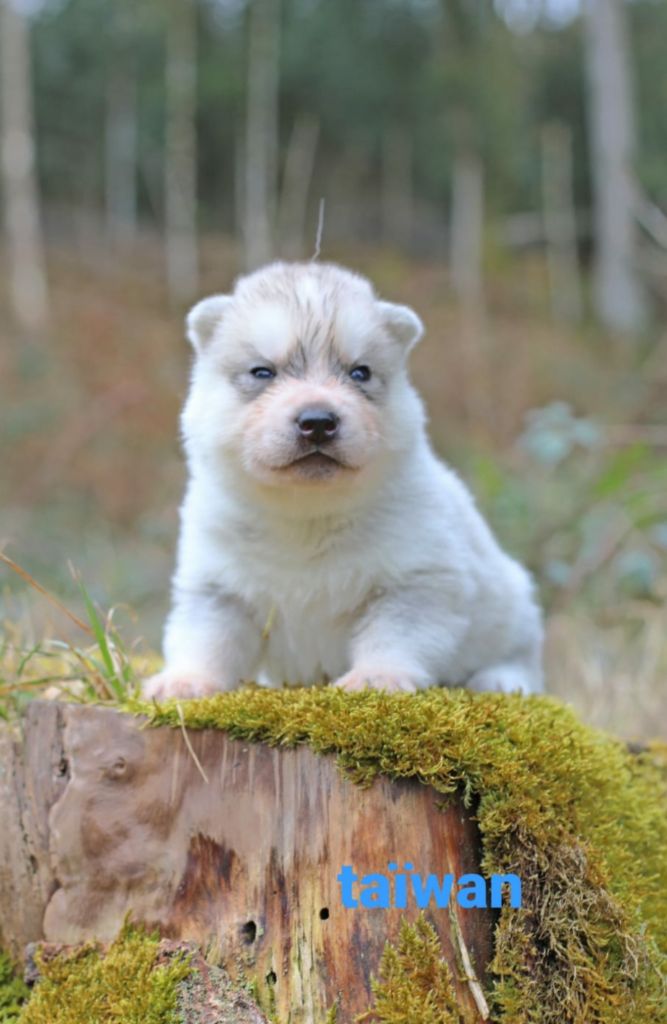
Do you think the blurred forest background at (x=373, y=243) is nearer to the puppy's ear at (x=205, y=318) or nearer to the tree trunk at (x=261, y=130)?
the tree trunk at (x=261, y=130)

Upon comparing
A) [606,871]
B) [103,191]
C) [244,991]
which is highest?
[103,191]

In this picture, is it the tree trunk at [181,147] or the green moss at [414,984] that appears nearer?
the green moss at [414,984]

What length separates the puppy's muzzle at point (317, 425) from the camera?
3447mm

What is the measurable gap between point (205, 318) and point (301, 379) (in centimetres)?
63

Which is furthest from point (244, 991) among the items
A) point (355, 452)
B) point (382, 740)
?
point (355, 452)

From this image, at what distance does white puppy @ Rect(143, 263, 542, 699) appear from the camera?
357cm

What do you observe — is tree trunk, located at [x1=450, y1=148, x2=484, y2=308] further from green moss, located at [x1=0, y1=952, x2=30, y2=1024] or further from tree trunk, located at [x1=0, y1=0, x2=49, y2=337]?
green moss, located at [x1=0, y1=952, x2=30, y2=1024]

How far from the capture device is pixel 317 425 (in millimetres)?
3453

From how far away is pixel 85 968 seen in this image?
3.10 m

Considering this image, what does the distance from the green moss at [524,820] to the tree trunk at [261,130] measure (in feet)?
59.4

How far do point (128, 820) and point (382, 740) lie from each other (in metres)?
0.87

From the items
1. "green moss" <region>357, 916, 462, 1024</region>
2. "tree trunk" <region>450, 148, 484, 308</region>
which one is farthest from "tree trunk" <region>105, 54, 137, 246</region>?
"green moss" <region>357, 916, 462, 1024</region>

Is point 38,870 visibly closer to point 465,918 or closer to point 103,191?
point 465,918

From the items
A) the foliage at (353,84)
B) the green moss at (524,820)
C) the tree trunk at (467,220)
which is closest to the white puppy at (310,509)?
the green moss at (524,820)
